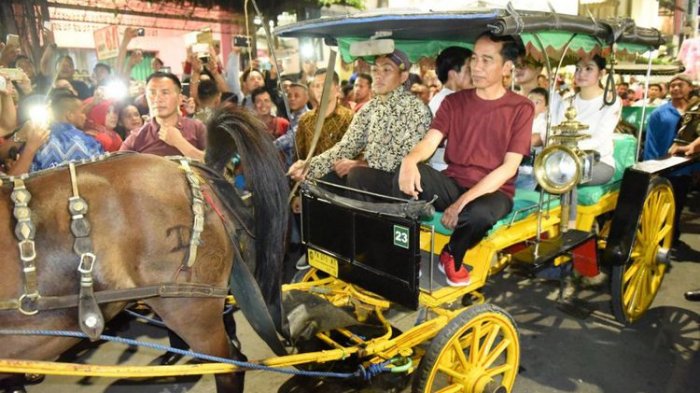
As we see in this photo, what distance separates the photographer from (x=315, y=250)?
131 inches

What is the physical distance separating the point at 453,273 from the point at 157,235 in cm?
163

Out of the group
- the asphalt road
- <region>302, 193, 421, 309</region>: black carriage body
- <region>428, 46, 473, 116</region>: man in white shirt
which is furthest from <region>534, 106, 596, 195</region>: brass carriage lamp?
the asphalt road

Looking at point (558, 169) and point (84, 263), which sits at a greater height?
point (558, 169)

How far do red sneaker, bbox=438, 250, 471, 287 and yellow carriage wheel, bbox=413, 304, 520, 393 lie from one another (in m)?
0.21

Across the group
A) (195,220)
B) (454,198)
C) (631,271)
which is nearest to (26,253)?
(195,220)

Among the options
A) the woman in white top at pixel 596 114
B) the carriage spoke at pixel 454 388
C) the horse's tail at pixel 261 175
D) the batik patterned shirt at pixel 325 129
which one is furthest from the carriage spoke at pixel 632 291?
the horse's tail at pixel 261 175

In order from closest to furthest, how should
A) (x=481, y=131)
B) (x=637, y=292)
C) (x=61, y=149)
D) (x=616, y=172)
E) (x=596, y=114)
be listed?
(x=481, y=131) < (x=61, y=149) < (x=637, y=292) < (x=596, y=114) < (x=616, y=172)

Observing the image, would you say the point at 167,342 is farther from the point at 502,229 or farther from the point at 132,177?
the point at 502,229

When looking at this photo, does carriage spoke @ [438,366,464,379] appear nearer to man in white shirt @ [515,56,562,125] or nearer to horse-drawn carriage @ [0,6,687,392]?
horse-drawn carriage @ [0,6,687,392]

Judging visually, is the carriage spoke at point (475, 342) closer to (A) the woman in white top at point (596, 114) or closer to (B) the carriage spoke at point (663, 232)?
(A) the woman in white top at point (596, 114)

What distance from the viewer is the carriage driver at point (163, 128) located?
3.57 metres

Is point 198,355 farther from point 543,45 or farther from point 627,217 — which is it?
point 627,217

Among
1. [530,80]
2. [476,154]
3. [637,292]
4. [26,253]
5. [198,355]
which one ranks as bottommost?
[637,292]

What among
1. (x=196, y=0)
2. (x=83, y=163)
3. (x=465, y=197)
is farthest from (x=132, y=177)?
(x=196, y=0)
